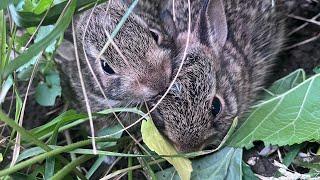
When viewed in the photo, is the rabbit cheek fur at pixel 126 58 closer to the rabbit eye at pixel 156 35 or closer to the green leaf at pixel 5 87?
the rabbit eye at pixel 156 35

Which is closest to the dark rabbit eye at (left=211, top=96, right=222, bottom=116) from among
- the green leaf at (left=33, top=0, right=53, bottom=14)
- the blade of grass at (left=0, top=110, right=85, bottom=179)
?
the blade of grass at (left=0, top=110, right=85, bottom=179)

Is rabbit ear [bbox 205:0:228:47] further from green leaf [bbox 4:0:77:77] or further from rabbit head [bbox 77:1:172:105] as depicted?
green leaf [bbox 4:0:77:77]

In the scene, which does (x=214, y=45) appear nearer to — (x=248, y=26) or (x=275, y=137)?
(x=248, y=26)

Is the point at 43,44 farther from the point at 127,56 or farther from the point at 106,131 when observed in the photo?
the point at 106,131

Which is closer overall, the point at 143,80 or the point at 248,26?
the point at 143,80

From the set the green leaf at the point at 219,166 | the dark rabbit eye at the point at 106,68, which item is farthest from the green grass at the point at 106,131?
the dark rabbit eye at the point at 106,68

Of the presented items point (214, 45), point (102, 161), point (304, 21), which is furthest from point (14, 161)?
point (304, 21)
